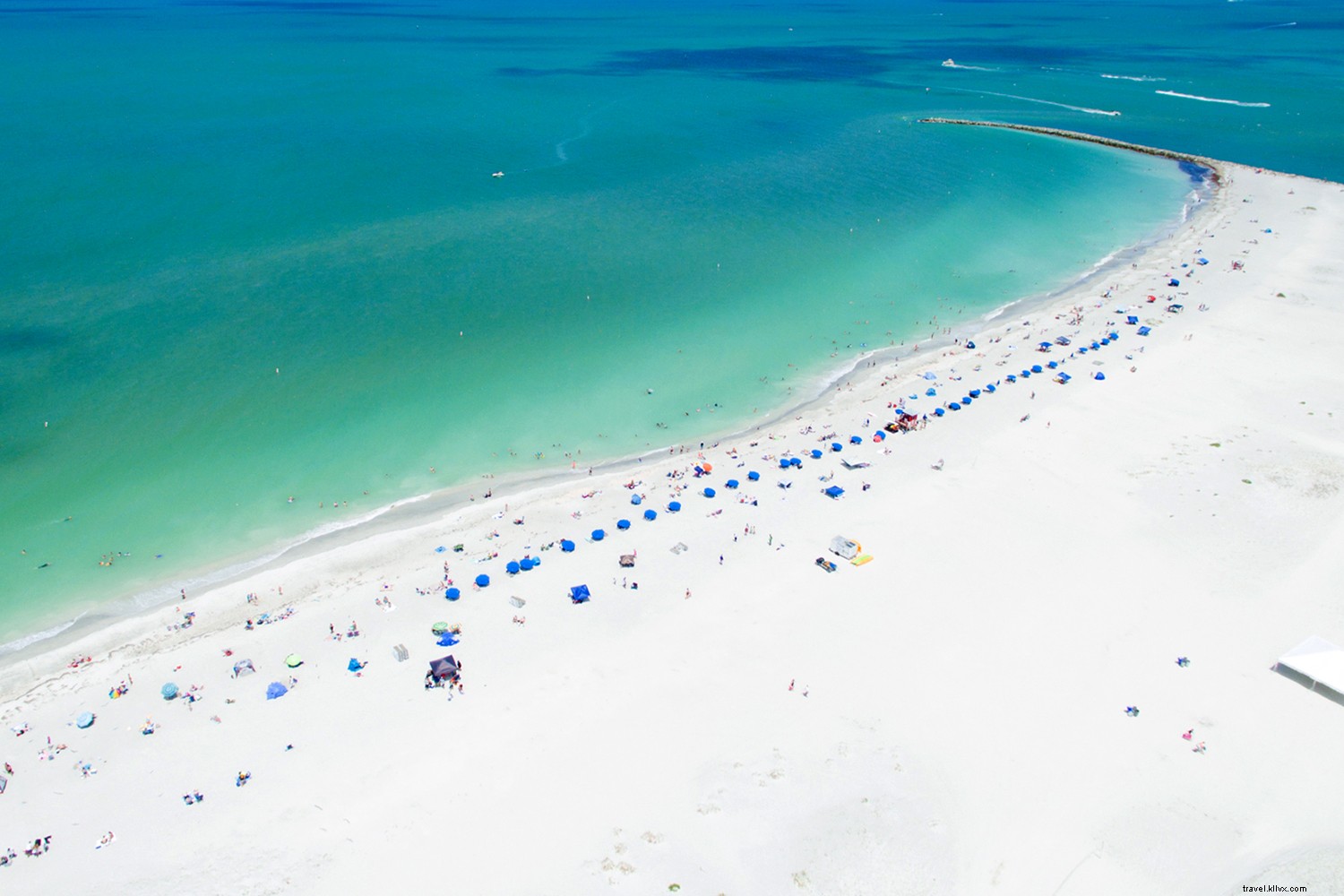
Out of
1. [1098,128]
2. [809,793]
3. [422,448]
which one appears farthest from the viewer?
[1098,128]

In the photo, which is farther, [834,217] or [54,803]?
[834,217]

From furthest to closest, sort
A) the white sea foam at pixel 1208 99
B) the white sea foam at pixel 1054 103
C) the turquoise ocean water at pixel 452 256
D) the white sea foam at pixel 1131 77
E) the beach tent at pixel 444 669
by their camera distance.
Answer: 1. the white sea foam at pixel 1131 77
2. the white sea foam at pixel 1208 99
3. the white sea foam at pixel 1054 103
4. the turquoise ocean water at pixel 452 256
5. the beach tent at pixel 444 669

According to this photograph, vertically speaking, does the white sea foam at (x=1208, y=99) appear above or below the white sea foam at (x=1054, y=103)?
above

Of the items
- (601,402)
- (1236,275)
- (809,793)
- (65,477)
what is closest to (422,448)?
(601,402)

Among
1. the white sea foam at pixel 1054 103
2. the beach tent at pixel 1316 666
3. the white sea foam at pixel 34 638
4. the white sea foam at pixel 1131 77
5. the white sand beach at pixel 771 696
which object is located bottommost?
the white sea foam at pixel 34 638

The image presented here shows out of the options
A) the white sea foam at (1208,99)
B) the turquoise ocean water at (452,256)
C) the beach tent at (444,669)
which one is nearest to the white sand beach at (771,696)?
the beach tent at (444,669)

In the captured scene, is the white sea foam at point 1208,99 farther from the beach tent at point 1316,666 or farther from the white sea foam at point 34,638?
the white sea foam at point 34,638

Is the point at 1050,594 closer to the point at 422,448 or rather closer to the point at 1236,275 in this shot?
the point at 422,448
